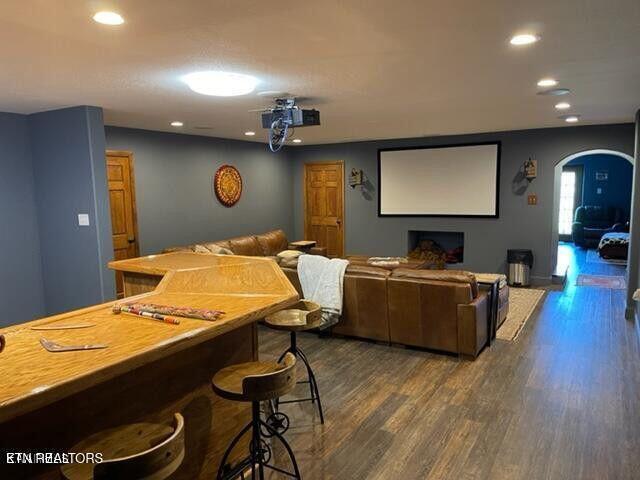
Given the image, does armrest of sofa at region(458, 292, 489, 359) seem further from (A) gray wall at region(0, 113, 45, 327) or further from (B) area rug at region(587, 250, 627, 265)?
(B) area rug at region(587, 250, 627, 265)

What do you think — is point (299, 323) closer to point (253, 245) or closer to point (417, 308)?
point (417, 308)

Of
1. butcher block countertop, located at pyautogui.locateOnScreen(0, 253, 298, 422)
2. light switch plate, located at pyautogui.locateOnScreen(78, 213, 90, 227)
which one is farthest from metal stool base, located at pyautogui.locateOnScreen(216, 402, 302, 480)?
light switch plate, located at pyautogui.locateOnScreen(78, 213, 90, 227)

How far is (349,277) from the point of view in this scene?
4.73 meters

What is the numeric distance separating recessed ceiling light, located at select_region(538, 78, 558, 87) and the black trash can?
4.03 metres

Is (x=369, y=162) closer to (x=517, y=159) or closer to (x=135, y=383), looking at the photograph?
(x=517, y=159)

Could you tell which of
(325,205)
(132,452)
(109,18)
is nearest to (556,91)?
(109,18)

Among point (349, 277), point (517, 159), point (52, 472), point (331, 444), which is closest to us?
point (52, 472)

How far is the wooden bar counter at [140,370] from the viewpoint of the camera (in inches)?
60.1

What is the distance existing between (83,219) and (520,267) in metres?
6.26

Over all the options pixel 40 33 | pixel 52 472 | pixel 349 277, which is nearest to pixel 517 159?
pixel 349 277

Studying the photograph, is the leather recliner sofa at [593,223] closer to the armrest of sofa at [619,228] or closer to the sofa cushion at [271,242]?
the armrest of sofa at [619,228]

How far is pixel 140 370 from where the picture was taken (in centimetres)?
199

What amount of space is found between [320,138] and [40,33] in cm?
603

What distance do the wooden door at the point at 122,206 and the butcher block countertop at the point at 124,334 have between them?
352 centimetres
